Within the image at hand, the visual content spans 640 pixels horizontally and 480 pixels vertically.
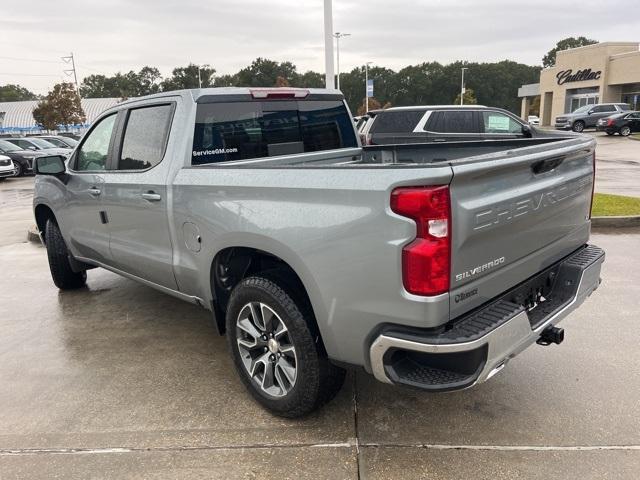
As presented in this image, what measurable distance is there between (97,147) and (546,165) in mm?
3665

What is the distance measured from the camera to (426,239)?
7.25ft

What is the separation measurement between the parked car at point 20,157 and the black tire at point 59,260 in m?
17.9

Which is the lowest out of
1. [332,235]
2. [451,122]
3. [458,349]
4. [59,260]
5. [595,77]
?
[59,260]

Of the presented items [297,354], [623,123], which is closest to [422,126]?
[297,354]

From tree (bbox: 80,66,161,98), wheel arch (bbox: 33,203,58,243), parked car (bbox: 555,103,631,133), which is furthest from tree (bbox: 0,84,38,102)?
wheel arch (bbox: 33,203,58,243)

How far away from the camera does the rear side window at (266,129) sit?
3.57 metres

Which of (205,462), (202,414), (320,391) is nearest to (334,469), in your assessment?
(320,391)

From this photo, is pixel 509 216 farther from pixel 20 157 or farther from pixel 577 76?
pixel 577 76

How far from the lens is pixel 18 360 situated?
13.3 feet

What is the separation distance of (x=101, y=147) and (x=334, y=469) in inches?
132

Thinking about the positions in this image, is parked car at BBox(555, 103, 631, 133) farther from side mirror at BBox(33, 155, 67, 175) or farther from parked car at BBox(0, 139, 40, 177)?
side mirror at BBox(33, 155, 67, 175)

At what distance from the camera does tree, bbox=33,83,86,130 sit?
50.3 metres

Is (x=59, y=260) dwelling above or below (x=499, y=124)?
below

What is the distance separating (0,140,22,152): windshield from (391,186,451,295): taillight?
938 inches
